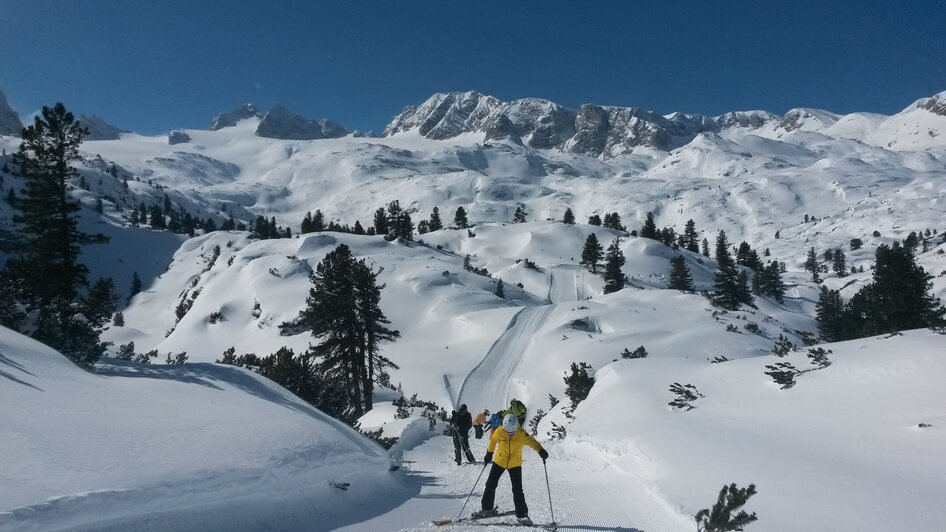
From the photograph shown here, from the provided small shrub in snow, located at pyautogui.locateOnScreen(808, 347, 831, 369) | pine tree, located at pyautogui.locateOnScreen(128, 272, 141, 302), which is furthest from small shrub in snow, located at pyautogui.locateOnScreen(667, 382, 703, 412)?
pine tree, located at pyautogui.locateOnScreen(128, 272, 141, 302)

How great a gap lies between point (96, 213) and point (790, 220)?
225 meters

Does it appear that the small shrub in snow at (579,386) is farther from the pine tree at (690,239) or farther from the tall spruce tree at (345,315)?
the pine tree at (690,239)

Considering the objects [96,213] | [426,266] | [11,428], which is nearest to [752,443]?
[11,428]

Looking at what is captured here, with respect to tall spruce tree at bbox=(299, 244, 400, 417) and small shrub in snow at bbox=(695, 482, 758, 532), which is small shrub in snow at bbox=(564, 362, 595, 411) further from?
small shrub in snow at bbox=(695, 482, 758, 532)

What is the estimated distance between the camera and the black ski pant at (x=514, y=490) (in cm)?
690

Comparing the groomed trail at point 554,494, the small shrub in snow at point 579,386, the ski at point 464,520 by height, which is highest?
the small shrub in snow at point 579,386

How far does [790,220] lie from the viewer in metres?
180

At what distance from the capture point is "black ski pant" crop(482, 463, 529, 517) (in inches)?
272

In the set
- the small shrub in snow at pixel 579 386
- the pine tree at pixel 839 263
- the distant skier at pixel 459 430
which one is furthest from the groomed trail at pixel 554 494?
the pine tree at pixel 839 263

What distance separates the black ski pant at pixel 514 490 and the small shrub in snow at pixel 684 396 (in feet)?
27.0

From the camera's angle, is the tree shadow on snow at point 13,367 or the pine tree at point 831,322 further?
the pine tree at point 831,322

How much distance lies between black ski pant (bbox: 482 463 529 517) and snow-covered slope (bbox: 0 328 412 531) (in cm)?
199

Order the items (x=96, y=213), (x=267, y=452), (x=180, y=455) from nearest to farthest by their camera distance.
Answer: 1. (x=180, y=455)
2. (x=267, y=452)
3. (x=96, y=213)

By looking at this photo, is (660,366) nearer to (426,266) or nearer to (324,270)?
(324,270)
